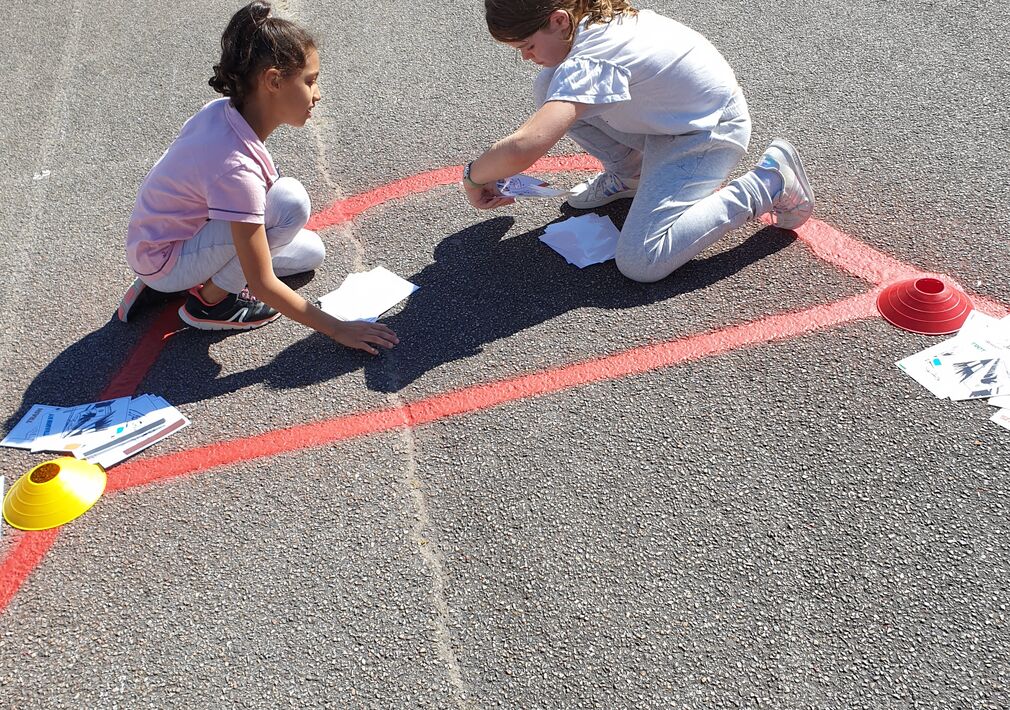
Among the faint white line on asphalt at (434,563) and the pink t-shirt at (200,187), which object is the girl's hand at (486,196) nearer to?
Result: the pink t-shirt at (200,187)

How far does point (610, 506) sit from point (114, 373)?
218 centimetres

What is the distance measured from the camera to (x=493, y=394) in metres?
3.27

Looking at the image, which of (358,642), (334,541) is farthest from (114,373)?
(358,642)

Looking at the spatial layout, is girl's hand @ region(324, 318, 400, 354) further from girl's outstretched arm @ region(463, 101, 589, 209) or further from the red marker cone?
the red marker cone

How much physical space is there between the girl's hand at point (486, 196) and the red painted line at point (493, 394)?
2.72 feet

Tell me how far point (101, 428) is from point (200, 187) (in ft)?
3.35

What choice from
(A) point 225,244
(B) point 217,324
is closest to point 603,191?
(A) point 225,244

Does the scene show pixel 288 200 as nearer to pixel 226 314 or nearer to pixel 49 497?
pixel 226 314

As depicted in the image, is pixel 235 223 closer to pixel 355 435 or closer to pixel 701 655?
pixel 355 435

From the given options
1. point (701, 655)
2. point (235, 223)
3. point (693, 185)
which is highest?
point (235, 223)

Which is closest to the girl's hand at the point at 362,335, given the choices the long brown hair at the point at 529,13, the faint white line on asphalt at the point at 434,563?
the faint white line on asphalt at the point at 434,563

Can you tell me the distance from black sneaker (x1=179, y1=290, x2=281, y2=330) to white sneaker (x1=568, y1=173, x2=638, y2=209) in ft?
5.16

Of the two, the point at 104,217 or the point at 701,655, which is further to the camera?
the point at 104,217

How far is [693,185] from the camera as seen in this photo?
3660 mm
